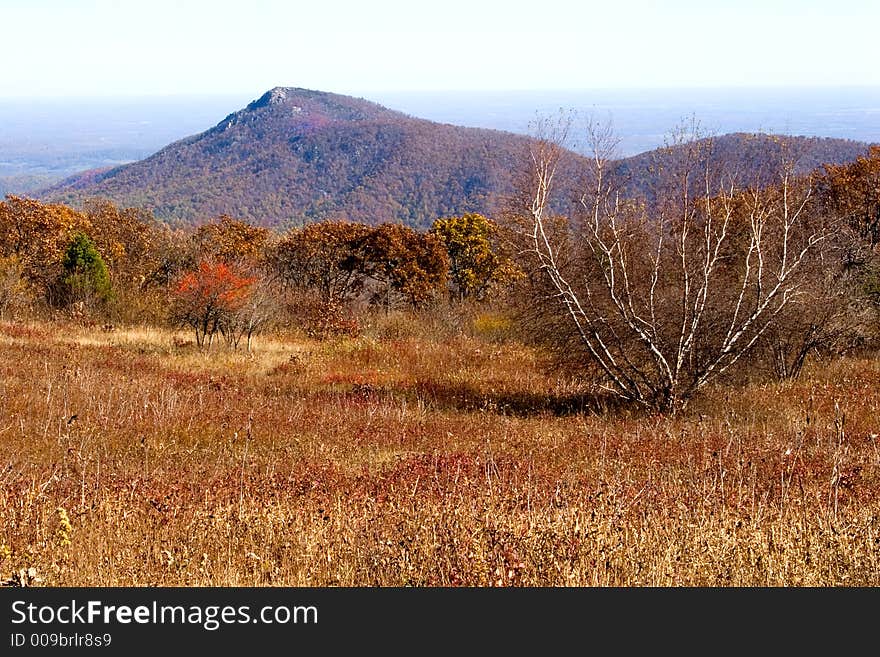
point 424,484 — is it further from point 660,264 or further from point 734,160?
point 734,160

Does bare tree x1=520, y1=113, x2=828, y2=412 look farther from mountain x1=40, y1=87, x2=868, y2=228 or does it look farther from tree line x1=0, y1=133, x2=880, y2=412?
mountain x1=40, y1=87, x2=868, y2=228

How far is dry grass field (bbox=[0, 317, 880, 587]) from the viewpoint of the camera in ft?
12.7

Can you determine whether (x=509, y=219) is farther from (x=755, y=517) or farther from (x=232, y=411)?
(x=755, y=517)

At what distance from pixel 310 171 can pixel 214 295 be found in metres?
109

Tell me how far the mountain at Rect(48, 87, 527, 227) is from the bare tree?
69656 millimetres

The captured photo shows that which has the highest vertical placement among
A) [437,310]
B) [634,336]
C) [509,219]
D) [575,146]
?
[575,146]

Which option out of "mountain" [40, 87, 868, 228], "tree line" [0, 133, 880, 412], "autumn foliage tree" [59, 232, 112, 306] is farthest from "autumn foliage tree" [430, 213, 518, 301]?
"mountain" [40, 87, 868, 228]

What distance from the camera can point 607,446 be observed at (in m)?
7.72

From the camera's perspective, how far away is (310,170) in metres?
122

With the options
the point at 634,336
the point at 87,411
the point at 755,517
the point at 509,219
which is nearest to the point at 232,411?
the point at 87,411

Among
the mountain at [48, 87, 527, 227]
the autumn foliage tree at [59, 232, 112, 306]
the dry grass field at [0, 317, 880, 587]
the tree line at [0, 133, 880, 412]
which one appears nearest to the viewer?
the dry grass field at [0, 317, 880, 587]

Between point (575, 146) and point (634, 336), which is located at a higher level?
point (575, 146)

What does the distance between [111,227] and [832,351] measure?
2273 centimetres

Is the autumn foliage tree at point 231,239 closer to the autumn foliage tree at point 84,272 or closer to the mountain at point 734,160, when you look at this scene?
the autumn foliage tree at point 84,272
